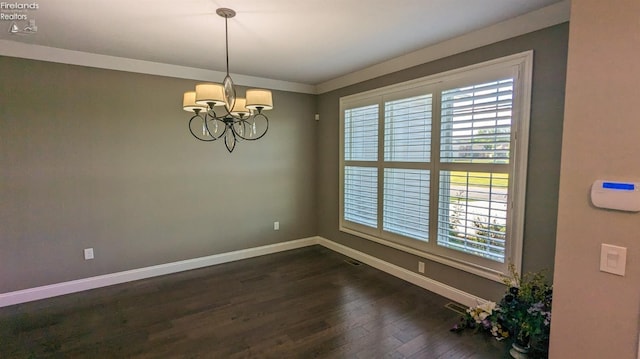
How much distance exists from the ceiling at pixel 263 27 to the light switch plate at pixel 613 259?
74.9 inches

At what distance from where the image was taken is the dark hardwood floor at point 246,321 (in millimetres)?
2418

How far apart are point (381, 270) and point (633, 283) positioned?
2.88m

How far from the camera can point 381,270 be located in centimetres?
404

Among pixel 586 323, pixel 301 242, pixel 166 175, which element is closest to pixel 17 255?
pixel 166 175

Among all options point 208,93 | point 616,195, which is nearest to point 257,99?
point 208,93

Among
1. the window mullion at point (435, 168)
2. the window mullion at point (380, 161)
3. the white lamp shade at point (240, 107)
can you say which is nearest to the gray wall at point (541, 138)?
the window mullion at point (435, 168)

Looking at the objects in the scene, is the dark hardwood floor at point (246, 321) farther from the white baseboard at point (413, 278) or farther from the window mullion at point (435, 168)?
the window mullion at point (435, 168)

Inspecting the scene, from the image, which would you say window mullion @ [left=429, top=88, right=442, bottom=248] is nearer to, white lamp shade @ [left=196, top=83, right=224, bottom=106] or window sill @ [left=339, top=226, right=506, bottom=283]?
window sill @ [left=339, top=226, right=506, bottom=283]

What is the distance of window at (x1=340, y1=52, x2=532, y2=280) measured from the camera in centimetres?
266

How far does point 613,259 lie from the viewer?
136 centimetres
